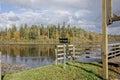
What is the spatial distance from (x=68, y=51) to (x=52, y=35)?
130204 millimetres

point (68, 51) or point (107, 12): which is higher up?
point (107, 12)

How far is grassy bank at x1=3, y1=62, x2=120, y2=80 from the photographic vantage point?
13430 mm

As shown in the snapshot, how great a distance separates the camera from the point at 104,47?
1276 centimetres

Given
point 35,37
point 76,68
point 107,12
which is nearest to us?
point 107,12

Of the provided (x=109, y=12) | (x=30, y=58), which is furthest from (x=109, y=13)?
(x=30, y=58)

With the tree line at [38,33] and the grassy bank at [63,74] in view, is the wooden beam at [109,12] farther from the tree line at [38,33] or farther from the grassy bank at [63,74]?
the tree line at [38,33]

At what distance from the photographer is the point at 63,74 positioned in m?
14.5

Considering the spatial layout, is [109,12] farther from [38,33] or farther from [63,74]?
[38,33]

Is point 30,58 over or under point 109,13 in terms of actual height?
under

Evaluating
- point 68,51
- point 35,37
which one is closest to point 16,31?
point 35,37

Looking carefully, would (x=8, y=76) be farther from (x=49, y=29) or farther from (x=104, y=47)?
(x=49, y=29)

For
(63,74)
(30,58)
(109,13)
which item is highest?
(109,13)

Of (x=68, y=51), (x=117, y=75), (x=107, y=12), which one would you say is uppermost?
(x=107, y=12)

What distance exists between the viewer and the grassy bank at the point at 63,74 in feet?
44.1
